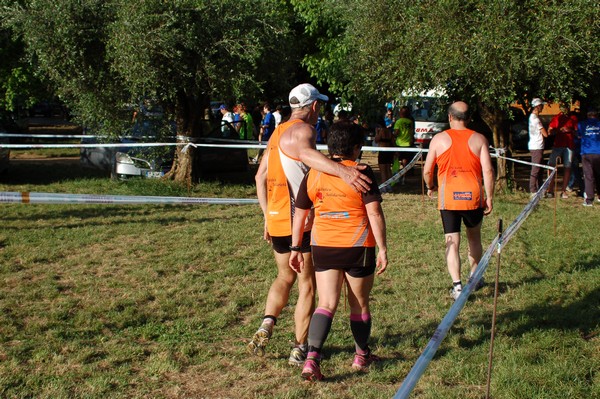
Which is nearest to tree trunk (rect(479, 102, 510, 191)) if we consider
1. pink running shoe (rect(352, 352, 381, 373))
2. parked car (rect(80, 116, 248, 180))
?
parked car (rect(80, 116, 248, 180))

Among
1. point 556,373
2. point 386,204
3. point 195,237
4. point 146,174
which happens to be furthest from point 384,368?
point 146,174

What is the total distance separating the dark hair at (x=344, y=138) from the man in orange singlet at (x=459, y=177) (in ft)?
7.47

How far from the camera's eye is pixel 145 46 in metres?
12.7

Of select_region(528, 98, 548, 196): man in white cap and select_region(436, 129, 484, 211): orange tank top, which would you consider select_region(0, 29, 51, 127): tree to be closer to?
select_region(528, 98, 548, 196): man in white cap

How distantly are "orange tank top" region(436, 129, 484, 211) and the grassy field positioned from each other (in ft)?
3.24

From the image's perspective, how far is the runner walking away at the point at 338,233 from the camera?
4871 mm

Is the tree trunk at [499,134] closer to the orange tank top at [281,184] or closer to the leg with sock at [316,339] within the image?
the orange tank top at [281,184]

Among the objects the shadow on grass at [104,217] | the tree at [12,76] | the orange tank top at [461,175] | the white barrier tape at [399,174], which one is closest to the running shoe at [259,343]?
the orange tank top at [461,175]

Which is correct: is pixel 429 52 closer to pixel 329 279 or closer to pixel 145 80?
pixel 145 80

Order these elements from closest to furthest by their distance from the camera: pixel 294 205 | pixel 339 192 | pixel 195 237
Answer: pixel 339 192 → pixel 294 205 → pixel 195 237

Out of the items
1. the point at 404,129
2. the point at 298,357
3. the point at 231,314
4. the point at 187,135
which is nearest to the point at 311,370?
the point at 298,357

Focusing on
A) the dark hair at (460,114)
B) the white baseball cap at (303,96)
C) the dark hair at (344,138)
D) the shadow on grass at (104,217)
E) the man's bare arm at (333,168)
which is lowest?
the shadow on grass at (104,217)

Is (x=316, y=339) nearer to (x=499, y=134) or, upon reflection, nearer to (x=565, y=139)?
(x=565, y=139)

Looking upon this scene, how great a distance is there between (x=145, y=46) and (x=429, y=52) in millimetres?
5126
